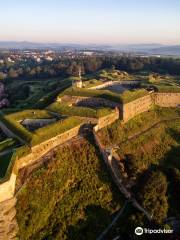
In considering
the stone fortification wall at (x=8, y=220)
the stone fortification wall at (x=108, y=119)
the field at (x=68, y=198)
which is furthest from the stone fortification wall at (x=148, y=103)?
the stone fortification wall at (x=8, y=220)

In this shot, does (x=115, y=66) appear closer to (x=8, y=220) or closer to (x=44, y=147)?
(x=44, y=147)

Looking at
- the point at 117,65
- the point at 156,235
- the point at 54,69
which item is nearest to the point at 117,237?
the point at 156,235

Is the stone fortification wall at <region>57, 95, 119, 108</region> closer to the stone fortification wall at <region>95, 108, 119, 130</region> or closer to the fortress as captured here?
the fortress

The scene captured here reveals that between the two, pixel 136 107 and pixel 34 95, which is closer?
pixel 136 107

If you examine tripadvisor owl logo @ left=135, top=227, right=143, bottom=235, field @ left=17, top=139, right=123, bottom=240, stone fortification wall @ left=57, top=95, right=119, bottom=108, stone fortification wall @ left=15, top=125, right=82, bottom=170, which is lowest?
tripadvisor owl logo @ left=135, top=227, right=143, bottom=235

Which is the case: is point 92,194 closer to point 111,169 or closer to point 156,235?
point 111,169

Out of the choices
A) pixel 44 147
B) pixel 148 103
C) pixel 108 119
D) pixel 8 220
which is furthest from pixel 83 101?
pixel 8 220

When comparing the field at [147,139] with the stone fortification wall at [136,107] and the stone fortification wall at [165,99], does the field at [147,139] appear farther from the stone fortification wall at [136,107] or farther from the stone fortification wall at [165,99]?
the stone fortification wall at [165,99]

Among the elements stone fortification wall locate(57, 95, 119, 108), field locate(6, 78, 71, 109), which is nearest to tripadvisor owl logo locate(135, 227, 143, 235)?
stone fortification wall locate(57, 95, 119, 108)

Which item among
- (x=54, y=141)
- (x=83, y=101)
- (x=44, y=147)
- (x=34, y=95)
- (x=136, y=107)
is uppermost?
(x=83, y=101)
